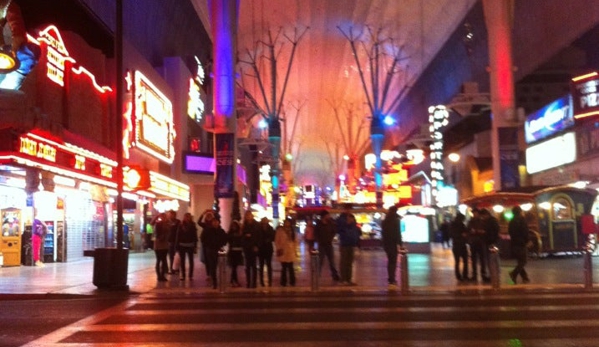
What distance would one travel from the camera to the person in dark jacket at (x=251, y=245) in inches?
616

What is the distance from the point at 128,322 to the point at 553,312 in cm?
689

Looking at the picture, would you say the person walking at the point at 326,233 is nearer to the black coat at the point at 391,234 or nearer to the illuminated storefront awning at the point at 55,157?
the black coat at the point at 391,234

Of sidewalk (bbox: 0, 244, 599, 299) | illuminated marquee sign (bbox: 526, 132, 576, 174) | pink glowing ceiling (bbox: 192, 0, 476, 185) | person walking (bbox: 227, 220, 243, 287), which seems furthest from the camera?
pink glowing ceiling (bbox: 192, 0, 476, 185)

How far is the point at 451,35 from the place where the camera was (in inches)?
2063

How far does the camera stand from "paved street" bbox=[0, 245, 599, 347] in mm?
8820

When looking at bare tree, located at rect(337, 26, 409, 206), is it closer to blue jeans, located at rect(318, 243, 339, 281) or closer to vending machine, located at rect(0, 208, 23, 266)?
vending machine, located at rect(0, 208, 23, 266)

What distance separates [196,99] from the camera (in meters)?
41.4

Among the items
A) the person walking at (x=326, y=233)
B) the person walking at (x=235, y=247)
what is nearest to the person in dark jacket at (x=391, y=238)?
the person walking at (x=326, y=233)

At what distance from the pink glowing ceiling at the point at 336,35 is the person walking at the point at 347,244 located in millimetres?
29724

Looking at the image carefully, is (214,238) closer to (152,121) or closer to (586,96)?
(152,121)

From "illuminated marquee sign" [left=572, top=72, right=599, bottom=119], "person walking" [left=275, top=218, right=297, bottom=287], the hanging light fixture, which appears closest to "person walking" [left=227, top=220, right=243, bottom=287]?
"person walking" [left=275, top=218, right=297, bottom=287]

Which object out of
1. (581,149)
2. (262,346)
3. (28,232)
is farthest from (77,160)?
(581,149)

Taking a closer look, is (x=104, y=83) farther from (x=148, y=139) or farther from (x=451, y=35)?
(x=451, y=35)

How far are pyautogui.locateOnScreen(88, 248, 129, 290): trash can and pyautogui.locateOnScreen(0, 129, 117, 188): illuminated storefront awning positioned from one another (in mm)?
3295
